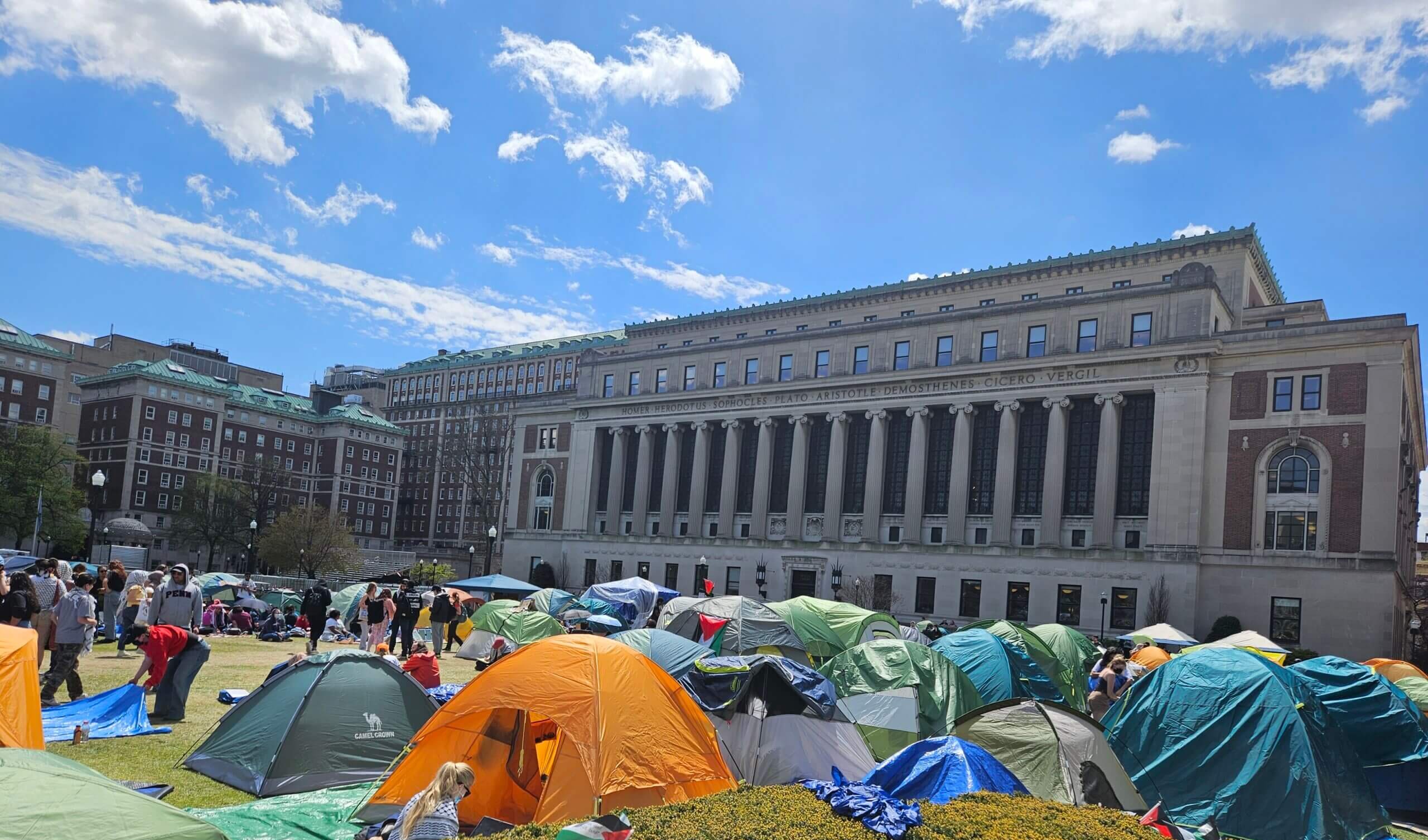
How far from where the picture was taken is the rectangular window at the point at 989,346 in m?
60.1

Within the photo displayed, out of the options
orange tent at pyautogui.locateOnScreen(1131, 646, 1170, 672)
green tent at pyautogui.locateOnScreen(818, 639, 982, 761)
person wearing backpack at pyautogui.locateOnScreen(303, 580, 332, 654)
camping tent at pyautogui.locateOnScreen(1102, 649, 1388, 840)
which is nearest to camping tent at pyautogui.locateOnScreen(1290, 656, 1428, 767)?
camping tent at pyautogui.locateOnScreen(1102, 649, 1388, 840)

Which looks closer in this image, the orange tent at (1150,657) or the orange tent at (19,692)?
the orange tent at (19,692)

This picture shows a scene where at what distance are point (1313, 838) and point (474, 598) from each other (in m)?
30.9

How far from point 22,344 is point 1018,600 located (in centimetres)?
8472

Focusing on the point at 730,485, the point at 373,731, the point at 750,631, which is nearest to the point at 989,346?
the point at 730,485

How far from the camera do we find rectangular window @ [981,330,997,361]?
197 ft

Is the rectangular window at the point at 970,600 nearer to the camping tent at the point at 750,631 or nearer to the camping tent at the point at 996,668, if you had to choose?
the camping tent at the point at 750,631

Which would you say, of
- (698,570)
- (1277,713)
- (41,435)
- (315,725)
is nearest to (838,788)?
(315,725)

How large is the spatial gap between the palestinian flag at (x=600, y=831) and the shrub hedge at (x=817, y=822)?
0.35ft

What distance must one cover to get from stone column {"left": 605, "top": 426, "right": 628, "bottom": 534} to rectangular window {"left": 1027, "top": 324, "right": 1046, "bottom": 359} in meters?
31.3

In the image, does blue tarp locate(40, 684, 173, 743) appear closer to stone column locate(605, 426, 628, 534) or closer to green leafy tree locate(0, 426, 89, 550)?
stone column locate(605, 426, 628, 534)

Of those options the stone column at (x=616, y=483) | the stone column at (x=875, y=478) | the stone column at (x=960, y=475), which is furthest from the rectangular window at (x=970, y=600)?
the stone column at (x=616, y=483)

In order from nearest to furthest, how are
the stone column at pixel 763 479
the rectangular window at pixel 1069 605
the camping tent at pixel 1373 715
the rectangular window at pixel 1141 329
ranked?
the camping tent at pixel 1373 715, the rectangular window at pixel 1069 605, the rectangular window at pixel 1141 329, the stone column at pixel 763 479

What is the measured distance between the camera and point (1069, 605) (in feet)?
173
